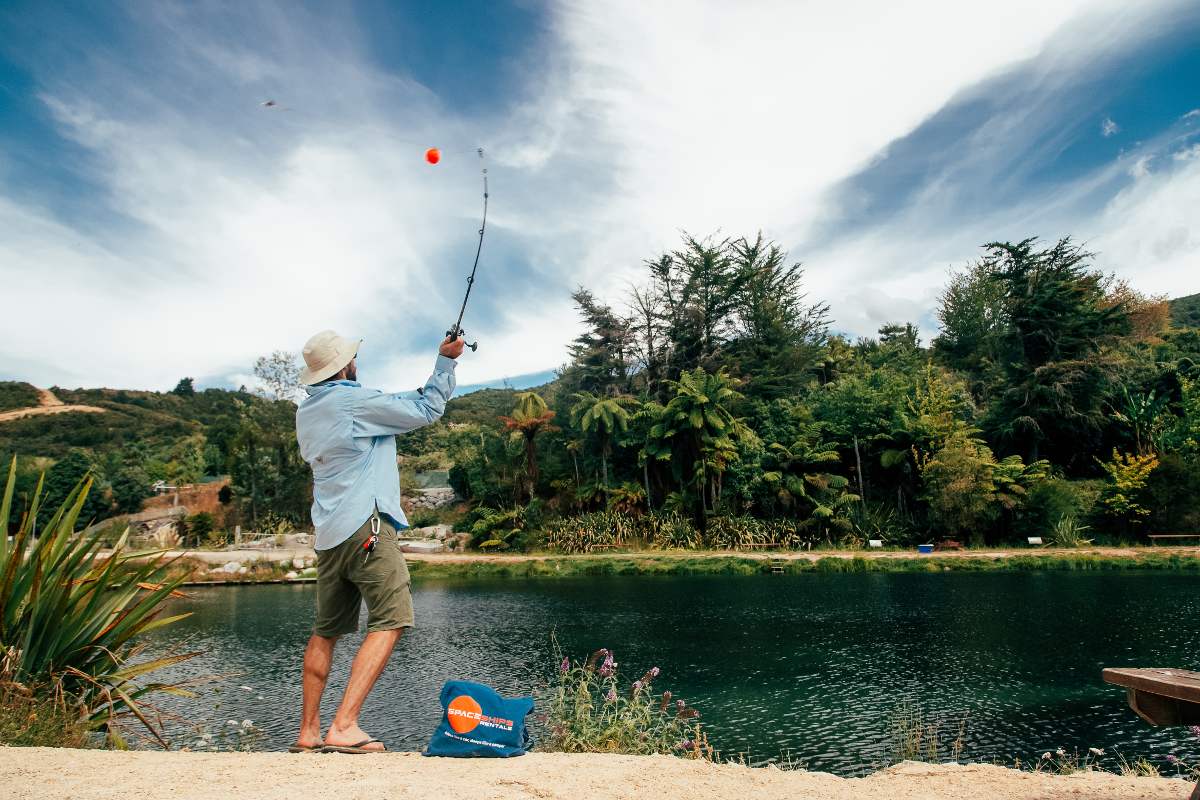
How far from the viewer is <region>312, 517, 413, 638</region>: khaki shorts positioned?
286 cm

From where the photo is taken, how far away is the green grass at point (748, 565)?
1592cm

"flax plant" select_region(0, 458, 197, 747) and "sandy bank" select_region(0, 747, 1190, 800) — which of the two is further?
"flax plant" select_region(0, 458, 197, 747)

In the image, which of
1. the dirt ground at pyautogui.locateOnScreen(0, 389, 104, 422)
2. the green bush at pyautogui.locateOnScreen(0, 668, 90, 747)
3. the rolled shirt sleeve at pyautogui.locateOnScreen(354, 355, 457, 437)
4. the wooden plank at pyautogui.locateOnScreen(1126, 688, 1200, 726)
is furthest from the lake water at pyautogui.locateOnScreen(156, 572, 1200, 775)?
the dirt ground at pyautogui.locateOnScreen(0, 389, 104, 422)

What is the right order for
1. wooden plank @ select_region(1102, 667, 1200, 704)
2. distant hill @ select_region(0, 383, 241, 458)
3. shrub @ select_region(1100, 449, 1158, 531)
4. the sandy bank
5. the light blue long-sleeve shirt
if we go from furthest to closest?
1. distant hill @ select_region(0, 383, 241, 458)
2. shrub @ select_region(1100, 449, 1158, 531)
3. the light blue long-sleeve shirt
4. the sandy bank
5. wooden plank @ select_region(1102, 667, 1200, 704)

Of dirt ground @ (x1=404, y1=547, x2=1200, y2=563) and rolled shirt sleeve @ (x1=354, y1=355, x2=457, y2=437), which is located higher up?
rolled shirt sleeve @ (x1=354, y1=355, x2=457, y2=437)

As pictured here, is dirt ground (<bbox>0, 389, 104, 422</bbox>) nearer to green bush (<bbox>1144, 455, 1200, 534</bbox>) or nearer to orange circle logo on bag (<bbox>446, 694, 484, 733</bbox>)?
orange circle logo on bag (<bbox>446, 694, 484, 733</bbox>)

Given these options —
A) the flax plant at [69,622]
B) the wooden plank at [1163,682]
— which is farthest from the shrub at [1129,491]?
the flax plant at [69,622]

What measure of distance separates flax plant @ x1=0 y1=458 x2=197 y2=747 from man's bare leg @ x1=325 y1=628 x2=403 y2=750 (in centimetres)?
105

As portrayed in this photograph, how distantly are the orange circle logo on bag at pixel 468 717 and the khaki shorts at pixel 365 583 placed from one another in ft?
1.23

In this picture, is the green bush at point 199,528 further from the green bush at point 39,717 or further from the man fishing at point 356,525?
the man fishing at point 356,525

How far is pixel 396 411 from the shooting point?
2.96 m

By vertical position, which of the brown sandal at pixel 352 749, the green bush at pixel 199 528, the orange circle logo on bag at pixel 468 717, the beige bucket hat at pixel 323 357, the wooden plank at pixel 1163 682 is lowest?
the brown sandal at pixel 352 749

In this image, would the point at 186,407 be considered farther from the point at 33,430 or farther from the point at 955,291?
the point at 955,291

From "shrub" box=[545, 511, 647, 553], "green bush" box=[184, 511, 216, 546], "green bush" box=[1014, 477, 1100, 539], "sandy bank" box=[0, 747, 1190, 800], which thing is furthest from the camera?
"green bush" box=[184, 511, 216, 546]
